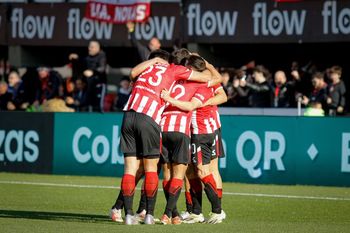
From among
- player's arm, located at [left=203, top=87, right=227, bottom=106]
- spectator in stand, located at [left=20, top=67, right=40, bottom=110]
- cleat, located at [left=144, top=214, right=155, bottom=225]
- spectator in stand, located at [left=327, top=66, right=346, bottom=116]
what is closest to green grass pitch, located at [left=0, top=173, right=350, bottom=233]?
cleat, located at [left=144, top=214, right=155, bottom=225]

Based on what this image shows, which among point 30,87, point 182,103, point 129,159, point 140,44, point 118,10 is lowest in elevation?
point 129,159

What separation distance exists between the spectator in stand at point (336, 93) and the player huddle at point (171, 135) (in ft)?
23.2

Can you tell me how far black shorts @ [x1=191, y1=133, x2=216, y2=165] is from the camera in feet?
49.6

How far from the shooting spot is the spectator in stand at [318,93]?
73.6 feet

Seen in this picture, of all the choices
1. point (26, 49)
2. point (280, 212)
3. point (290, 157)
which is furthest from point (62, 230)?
point (26, 49)

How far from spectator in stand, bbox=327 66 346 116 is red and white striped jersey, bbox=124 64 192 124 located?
27.0ft

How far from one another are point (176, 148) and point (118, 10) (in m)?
12.0

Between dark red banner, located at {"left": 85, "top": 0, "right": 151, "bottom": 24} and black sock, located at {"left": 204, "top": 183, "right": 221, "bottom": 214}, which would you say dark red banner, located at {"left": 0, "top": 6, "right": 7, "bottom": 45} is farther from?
black sock, located at {"left": 204, "top": 183, "right": 221, "bottom": 214}

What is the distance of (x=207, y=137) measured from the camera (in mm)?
15305

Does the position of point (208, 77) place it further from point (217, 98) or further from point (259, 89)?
point (259, 89)

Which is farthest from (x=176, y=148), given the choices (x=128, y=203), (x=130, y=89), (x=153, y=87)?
(x=130, y=89)

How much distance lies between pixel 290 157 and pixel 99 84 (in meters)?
5.66

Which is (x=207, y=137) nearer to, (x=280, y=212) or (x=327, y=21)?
(x=280, y=212)

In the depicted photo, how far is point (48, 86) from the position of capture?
86.5ft
